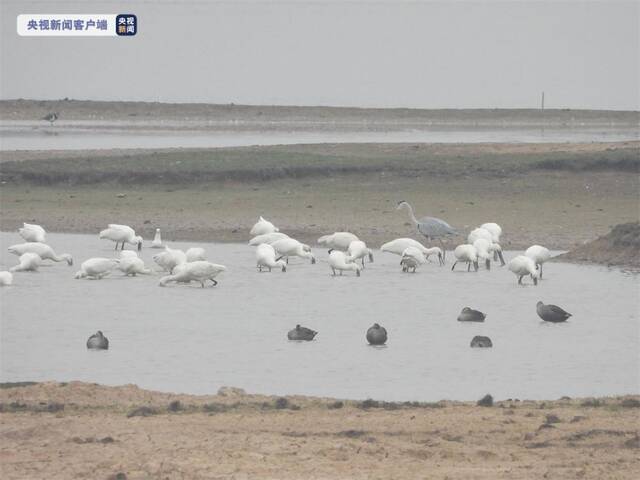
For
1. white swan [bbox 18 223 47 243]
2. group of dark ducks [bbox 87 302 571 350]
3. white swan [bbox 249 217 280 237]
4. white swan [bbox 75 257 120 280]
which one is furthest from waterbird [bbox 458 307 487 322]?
white swan [bbox 18 223 47 243]

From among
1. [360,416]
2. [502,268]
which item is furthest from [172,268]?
[360,416]

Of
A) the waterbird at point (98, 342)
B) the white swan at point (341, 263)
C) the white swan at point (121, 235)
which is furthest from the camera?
the white swan at point (121, 235)

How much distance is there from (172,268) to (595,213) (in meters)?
8.15

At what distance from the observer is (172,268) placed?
1596 cm

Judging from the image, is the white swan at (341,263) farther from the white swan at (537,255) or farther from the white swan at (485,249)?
the white swan at (537,255)

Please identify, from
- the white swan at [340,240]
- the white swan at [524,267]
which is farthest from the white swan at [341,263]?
the white swan at [524,267]

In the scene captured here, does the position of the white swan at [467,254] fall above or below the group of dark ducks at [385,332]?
above

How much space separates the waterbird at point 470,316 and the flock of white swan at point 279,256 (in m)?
2.39

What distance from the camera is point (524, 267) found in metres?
15.1

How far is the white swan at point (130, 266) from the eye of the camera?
15828 millimetres

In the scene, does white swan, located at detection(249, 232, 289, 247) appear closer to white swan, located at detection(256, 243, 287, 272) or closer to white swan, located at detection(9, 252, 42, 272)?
white swan, located at detection(256, 243, 287, 272)

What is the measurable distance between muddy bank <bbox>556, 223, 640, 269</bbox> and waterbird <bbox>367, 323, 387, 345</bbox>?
5.83m

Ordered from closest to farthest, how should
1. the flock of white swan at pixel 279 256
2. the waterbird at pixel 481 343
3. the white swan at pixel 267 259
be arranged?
the waterbird at pixel 481 343, the flock of white swan at pixel 279 256, the white swan at pixel 267 259

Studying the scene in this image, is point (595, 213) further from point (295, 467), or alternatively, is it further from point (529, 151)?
point (295, 467)
